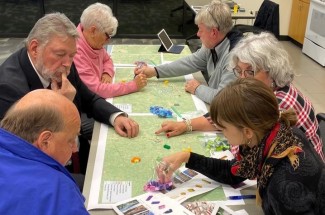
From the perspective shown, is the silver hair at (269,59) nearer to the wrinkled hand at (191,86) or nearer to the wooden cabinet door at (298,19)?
the wrinkled hand at (191,86)

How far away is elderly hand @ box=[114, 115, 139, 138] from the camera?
1.86 m

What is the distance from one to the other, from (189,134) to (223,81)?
1.76 feet

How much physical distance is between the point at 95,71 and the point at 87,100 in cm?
37

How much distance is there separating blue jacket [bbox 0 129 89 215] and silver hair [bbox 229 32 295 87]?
1076 mm

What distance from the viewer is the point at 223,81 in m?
2.29

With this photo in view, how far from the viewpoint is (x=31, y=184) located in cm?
85

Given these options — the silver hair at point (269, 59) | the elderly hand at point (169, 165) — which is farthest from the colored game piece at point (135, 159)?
the silver hair at point (269, 59)

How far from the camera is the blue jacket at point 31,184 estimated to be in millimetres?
829

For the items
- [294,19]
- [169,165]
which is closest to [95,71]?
[169,165]

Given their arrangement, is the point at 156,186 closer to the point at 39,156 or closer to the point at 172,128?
the point at 172,128

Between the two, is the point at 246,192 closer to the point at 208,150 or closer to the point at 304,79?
the point at 208,150

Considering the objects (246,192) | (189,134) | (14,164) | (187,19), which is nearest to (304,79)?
(187,19)

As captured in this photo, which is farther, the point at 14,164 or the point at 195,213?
the point at 195,213

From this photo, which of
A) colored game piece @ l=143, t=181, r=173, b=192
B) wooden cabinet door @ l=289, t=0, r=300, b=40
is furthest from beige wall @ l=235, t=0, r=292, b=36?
colored game piece @ l=143, t=181, r=173, b=192
